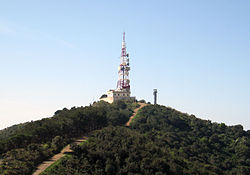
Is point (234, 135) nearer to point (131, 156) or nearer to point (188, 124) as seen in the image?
point (188, 124)

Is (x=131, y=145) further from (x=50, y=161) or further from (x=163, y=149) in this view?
(x=50, y=161)

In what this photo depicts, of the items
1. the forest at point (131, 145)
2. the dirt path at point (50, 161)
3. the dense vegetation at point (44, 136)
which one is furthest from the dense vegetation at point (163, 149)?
the dense vegetation at point (44, 136)

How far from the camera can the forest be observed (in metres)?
62.8

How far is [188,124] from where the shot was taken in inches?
4658

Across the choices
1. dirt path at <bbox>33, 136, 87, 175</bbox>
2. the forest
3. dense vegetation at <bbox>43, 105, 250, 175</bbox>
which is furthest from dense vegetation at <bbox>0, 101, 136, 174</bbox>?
dense vegetation at <bbox>43, 105, 250, 175</bbox>

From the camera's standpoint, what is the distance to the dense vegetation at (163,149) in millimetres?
63594

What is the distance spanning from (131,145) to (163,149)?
992cm

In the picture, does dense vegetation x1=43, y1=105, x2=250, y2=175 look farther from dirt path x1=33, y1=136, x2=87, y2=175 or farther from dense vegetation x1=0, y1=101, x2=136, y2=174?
dense vegetation x1=0, y1=101, x2=136, y2=174

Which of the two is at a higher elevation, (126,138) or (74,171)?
(126,138)

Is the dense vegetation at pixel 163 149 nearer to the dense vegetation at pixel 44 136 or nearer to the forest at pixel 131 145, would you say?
the forest at pixel 131 145

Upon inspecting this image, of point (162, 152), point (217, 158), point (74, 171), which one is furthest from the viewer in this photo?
point (217, 158)

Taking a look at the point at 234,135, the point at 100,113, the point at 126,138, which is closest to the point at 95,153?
the point at 126,138

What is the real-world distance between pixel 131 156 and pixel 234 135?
63123 mm

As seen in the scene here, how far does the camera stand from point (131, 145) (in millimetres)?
73938
